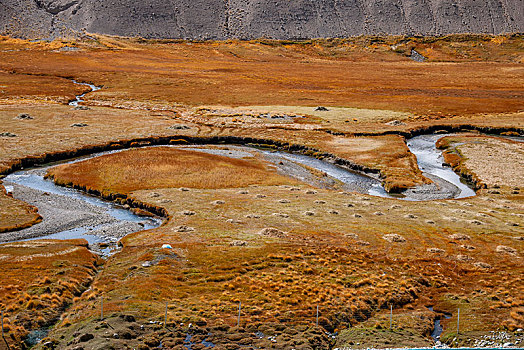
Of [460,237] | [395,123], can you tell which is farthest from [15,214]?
[395,123]

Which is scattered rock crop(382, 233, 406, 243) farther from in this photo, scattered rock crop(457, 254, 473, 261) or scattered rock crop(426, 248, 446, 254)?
scattered rock crop(457, 254, 473, 261)

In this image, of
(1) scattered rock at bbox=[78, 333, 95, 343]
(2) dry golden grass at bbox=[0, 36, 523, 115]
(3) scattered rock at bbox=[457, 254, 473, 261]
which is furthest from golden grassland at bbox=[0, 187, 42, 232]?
(2) dry golden grass at bbox=[0, 36, 523, 115]

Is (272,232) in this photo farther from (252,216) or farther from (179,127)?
(179,127)

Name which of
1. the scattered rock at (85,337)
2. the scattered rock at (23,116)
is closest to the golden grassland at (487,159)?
the scattered rock at (85,337)

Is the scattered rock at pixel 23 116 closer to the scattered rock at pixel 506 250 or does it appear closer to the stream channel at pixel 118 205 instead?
the stream channel at pixel 118 205

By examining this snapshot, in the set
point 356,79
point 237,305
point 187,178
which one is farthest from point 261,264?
point 356,79
